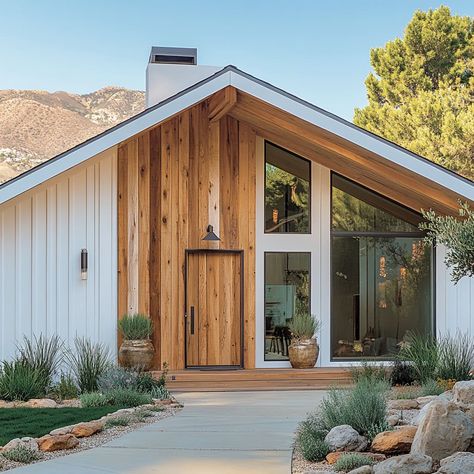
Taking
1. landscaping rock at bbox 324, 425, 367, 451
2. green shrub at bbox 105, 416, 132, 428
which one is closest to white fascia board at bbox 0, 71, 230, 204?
green shrub at bbox 105, 416, 132, 428

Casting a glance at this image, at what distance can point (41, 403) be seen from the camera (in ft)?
30.5

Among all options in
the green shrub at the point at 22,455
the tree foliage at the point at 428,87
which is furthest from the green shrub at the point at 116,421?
the tree foliage at the point at 428,87

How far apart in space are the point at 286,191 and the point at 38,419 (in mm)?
6011

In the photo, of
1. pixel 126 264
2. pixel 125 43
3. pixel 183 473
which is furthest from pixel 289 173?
pixel 125 43

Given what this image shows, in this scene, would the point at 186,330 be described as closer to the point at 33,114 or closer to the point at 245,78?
the point at 245,78

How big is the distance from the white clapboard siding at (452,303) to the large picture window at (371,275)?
0.23m

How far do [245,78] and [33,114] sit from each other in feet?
149

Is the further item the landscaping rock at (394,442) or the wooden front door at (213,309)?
the wooden front door at (213,309)

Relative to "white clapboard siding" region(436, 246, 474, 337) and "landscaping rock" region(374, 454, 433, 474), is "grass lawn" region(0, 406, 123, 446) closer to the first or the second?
"landscaping rock" region(374, 454, 433, 474)

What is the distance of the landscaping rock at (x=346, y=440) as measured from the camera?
6.12 meters

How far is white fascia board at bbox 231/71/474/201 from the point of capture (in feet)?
34.9

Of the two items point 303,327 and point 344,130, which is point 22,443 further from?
point 303,327

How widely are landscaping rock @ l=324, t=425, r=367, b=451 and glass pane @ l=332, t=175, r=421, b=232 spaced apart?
6647 millimetres

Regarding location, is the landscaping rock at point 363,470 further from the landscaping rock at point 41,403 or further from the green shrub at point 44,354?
the green shrub at point 44,354
